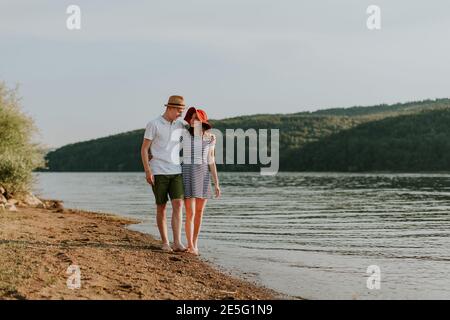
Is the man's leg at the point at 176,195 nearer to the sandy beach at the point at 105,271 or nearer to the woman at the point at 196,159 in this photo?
the woman at the point at 196,159

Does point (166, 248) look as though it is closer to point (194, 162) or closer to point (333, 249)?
point (194, 162)

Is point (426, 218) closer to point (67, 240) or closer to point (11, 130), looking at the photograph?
point (67, 240)

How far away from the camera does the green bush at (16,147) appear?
65.8 feet

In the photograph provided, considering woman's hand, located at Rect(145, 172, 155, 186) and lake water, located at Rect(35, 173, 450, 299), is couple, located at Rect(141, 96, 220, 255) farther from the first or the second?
lake water, located at Rect(35, 173, 450, 299)

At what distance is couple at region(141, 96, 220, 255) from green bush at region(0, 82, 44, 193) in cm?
1192

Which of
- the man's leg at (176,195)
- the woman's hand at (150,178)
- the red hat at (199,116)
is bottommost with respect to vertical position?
the man's leg at (176,195)

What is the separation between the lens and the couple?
30.7ft

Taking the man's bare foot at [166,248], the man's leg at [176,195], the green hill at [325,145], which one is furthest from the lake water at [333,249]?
the green hill at [325,145]

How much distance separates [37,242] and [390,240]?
24.4 feet

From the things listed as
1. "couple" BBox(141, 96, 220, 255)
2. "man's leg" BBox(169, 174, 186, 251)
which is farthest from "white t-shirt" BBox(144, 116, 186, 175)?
"man's leg" BBox(169, 174, 186, 251)

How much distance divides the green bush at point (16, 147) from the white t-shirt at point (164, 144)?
12.0 meters

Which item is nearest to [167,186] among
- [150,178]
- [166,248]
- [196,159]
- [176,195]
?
[176,195]

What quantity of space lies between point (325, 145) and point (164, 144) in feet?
360

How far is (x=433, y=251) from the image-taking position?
1109 cm
